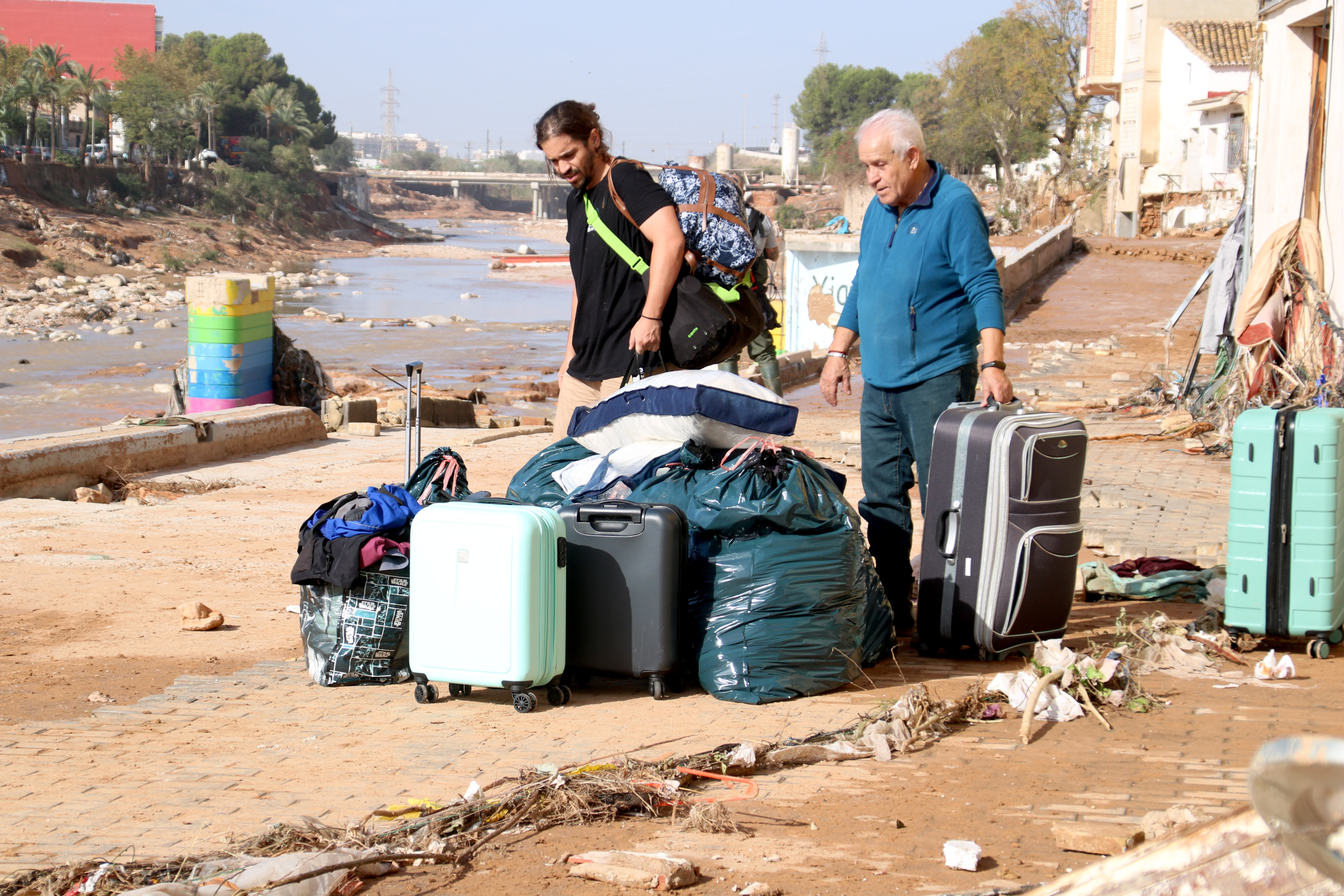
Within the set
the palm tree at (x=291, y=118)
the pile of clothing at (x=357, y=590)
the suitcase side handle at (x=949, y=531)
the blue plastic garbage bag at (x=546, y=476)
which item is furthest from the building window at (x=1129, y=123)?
the palm tree at (x=291, y=118)

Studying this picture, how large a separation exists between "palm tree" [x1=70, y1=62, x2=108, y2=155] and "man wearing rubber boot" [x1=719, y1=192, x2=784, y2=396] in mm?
72455

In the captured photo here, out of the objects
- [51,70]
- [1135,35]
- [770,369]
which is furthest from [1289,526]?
[51,70]

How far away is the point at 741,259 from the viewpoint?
15.4ft

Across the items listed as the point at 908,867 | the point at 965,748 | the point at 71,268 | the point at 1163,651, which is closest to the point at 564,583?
the point at 965,748

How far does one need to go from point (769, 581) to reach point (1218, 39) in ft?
144

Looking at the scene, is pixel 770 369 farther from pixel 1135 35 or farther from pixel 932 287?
pixel 1135 35

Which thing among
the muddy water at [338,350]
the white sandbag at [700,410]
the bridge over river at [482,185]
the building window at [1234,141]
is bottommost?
the muddy water at [338,350]

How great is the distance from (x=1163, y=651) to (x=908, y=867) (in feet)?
6.64

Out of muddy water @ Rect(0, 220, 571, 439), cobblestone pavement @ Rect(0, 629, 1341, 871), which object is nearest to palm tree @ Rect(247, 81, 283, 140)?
muddy water @ Rect(0, 220, 571, 439)

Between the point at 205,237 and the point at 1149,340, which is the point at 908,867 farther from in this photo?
the point at 205,237

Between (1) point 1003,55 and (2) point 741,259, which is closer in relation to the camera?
(2) point 741,259

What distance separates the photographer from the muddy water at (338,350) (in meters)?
20.7

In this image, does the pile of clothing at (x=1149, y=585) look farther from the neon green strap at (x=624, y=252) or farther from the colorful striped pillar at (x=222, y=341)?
the colorful striped pillar at (x=222, y=341)

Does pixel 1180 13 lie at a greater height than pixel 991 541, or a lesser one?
greater
